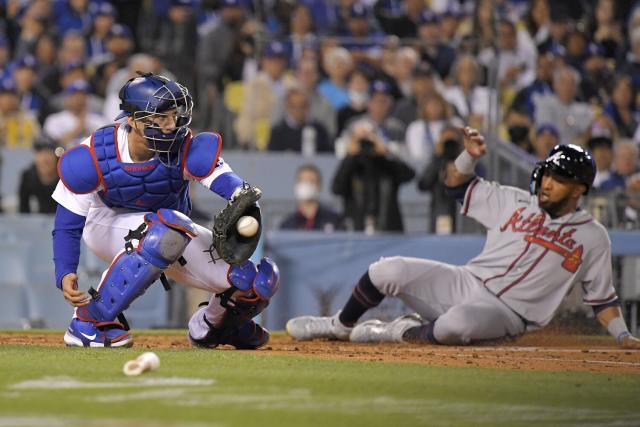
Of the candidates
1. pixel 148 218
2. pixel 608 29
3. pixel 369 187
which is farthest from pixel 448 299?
pixel 608 29

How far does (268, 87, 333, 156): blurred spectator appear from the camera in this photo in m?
13.0

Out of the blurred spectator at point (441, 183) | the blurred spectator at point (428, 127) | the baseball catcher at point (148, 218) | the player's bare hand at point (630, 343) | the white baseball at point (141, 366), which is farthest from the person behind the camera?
the blurred spectator at point (428, 127)

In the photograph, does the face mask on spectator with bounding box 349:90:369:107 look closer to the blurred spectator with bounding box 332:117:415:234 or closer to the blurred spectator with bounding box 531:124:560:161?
the blurred spectator with bounding box 332:117:415:234

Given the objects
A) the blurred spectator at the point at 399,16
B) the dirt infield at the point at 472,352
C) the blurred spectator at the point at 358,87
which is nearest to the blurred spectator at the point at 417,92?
the blurred spectator at the point at 358,87

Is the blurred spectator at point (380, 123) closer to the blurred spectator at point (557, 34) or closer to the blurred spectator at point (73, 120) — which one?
the blurred spectator at point (73, 120)

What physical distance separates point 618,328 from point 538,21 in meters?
8.27

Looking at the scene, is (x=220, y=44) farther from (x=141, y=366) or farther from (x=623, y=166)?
(x=141, y=366)

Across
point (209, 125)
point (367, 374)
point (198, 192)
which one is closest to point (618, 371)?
point (367, 374)

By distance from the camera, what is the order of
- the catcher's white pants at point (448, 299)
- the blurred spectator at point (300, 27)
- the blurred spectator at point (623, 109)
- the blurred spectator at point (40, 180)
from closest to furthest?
the catcher's white pants at point (448, 299) < the blurred spectator at point (40, 180) < the blurred spectator at point (300, 27) < the blurred spectator at point (623, 109)

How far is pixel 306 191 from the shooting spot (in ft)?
39.0

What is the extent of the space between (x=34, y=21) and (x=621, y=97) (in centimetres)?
680

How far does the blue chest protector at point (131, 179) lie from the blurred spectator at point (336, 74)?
21.6 ft

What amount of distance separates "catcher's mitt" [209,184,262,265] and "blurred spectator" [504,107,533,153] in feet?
21.6

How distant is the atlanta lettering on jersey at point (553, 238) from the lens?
8164mm
